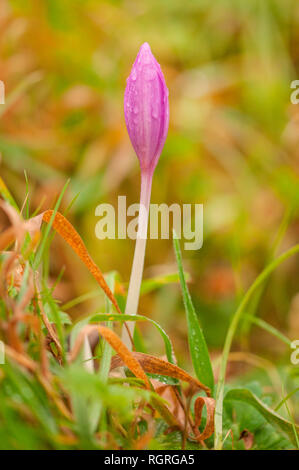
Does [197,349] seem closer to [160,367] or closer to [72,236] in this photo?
[160,367]

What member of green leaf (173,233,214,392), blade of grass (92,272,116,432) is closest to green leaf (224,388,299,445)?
green leaf (173,233,214,392)

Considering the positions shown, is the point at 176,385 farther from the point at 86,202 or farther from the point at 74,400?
the point at 86,202

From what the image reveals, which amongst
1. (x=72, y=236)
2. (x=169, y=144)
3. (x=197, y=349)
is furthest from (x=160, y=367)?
(x=169, y=144)

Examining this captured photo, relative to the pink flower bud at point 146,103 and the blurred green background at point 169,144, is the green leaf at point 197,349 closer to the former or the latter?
the pink flower bud at point 146,103

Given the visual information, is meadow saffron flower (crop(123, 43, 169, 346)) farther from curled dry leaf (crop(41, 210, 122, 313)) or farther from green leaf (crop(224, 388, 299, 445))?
green leaf (crop(224, 388, 299, 445))

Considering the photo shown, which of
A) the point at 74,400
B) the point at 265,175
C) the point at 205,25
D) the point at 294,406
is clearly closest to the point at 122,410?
the point at 74,400

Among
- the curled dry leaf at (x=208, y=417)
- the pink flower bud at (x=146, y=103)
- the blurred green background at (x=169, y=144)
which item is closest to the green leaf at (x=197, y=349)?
the curled dry leaf at (x=208, y=417)
